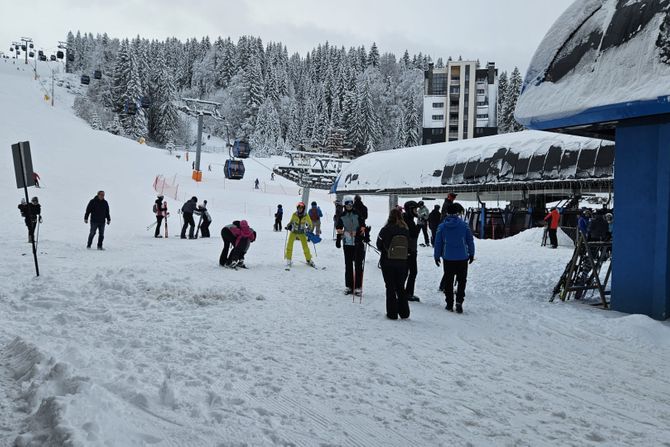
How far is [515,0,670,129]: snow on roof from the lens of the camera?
6746 millimetres

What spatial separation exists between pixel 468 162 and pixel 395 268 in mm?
13332

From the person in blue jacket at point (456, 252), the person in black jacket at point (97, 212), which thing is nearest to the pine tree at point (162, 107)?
the person in black jacket at point (97, 212)

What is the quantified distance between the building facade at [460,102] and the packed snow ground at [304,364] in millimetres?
64742

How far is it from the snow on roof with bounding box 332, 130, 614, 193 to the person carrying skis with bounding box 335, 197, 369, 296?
10.0 metres

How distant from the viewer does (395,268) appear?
22.9ft

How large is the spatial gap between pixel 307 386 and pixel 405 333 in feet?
7.68

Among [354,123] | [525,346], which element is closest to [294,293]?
[525,346]

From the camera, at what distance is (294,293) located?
8.80 meters

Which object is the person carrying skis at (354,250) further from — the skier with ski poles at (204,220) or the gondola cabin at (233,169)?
the gondola cabin at (233,169)

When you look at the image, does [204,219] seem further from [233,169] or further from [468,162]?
[233,169]

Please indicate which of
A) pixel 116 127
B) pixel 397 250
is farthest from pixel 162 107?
pixel 397 250

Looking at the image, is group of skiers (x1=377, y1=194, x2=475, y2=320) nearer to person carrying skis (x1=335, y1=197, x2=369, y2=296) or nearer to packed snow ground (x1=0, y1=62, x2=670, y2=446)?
packed snow ground (x1=0, y1=62, x2=670, y2=446)

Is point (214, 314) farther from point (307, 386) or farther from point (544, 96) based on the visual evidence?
point (544, 96)

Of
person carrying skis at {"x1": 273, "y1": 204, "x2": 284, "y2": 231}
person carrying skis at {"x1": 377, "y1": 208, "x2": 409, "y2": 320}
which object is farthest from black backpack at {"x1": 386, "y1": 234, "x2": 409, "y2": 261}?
person carrying skis at {"x1": 273, "y1": 204, "x2": 284, "y2": 231}
